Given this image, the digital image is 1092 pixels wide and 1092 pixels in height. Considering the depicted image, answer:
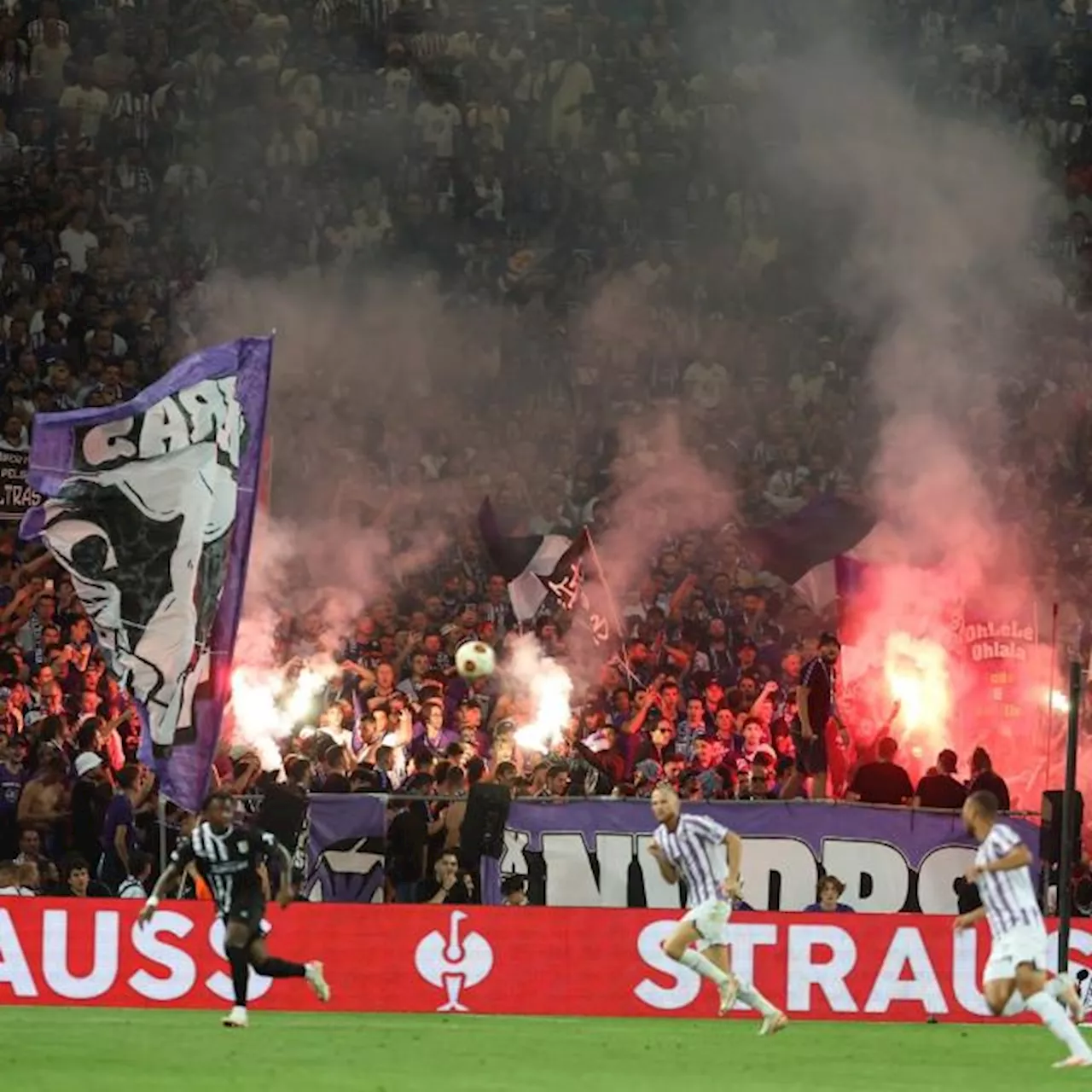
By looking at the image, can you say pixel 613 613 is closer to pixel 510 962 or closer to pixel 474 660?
pixel 474 660

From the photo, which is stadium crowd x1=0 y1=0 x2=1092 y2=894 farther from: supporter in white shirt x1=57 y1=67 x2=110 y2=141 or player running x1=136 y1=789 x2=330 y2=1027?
player running x1=136 y1=789 x2=330 y2=1027

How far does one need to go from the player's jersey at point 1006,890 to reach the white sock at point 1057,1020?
1.31ft

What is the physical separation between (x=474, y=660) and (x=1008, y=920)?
829cm

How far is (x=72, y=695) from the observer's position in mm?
20109

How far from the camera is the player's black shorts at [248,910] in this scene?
16125 millimetres

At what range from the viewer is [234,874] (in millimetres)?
16172

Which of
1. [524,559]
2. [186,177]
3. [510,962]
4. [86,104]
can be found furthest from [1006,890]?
[86,104]

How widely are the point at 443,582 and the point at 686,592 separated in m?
2.26

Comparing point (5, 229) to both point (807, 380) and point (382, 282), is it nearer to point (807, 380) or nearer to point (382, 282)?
point (382, 282)

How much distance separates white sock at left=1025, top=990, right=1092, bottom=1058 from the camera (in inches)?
543

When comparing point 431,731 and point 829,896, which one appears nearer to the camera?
point 829,896

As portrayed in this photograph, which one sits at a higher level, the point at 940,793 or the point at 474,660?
the point at 474,660

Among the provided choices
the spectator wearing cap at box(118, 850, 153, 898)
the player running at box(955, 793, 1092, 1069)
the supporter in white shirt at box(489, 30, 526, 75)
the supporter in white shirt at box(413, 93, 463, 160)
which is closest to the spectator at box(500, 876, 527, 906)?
the spectator wearing cap at box(118, 850, 153, 898)

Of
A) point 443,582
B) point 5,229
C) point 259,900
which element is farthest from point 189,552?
point 5,229
